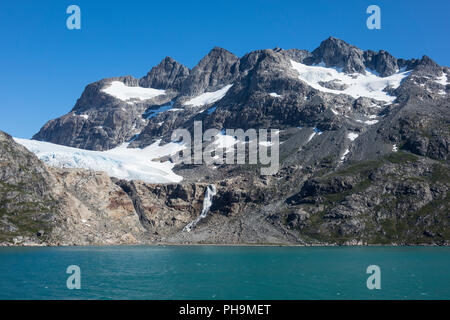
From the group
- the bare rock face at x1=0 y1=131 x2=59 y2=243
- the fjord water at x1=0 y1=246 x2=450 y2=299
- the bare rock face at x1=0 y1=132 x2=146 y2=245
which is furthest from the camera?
the bare rock face at x1=0 y1=132 x2=146 y2=245

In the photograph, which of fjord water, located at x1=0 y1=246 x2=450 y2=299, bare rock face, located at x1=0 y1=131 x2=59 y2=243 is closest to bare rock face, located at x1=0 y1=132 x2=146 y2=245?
bare rock face, located at x1=0 y1=131 x2=59 y2=243

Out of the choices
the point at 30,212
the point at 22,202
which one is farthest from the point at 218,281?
the point at 22,202

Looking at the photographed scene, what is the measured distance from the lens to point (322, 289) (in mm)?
70250

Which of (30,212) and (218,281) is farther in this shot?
(30,212)

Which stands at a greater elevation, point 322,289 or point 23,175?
point 23,175

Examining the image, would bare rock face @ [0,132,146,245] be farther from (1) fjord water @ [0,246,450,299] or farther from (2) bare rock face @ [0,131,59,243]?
(1) fjord water @ [0,246,450,299]

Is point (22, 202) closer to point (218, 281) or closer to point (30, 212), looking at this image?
point (30, 212)

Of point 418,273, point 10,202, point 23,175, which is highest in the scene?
point 23,175

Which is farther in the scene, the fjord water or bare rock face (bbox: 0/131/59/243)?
bare rock face (bbox: 0/131/59/243)

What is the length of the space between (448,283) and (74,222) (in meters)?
163

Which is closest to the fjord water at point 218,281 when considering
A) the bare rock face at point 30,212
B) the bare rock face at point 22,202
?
the bare rock face at point 30,212
